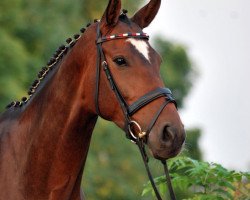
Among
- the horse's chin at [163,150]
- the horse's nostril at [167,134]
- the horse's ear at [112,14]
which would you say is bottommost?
the horse's chin at [163,150]

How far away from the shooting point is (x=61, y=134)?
883 centimetres

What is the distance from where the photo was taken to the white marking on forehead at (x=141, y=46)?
8.50 meters

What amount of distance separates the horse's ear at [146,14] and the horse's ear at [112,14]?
0.98ft

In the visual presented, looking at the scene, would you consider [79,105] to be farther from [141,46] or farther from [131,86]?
[141,46]

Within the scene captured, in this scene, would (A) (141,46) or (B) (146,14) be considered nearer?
(A) (141,46)

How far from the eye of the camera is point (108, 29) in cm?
879

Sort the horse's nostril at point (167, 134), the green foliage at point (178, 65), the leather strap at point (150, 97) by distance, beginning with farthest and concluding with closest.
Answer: the green foliage at point (178, 65) → the leather strap at point (150, 97) → the horse's nostril at point (167, 134)

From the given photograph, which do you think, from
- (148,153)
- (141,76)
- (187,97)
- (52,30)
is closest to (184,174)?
(148,153)

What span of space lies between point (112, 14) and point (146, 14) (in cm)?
42

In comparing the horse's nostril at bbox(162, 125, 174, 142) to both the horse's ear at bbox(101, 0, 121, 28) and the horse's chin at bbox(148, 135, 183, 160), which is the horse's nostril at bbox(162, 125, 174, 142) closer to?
the horse's chin at bbox(148, 135, 183, 160)

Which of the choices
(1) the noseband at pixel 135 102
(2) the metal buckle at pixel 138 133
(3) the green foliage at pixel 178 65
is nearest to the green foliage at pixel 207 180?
(1) the noseband at pixel 135 102

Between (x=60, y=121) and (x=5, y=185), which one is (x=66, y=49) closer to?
(x=60, y=121)

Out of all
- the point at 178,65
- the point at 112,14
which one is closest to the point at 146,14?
the point at 112,14

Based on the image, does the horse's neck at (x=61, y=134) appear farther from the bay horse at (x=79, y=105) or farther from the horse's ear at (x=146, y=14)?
the horse's ear at (x=146, y=14)
